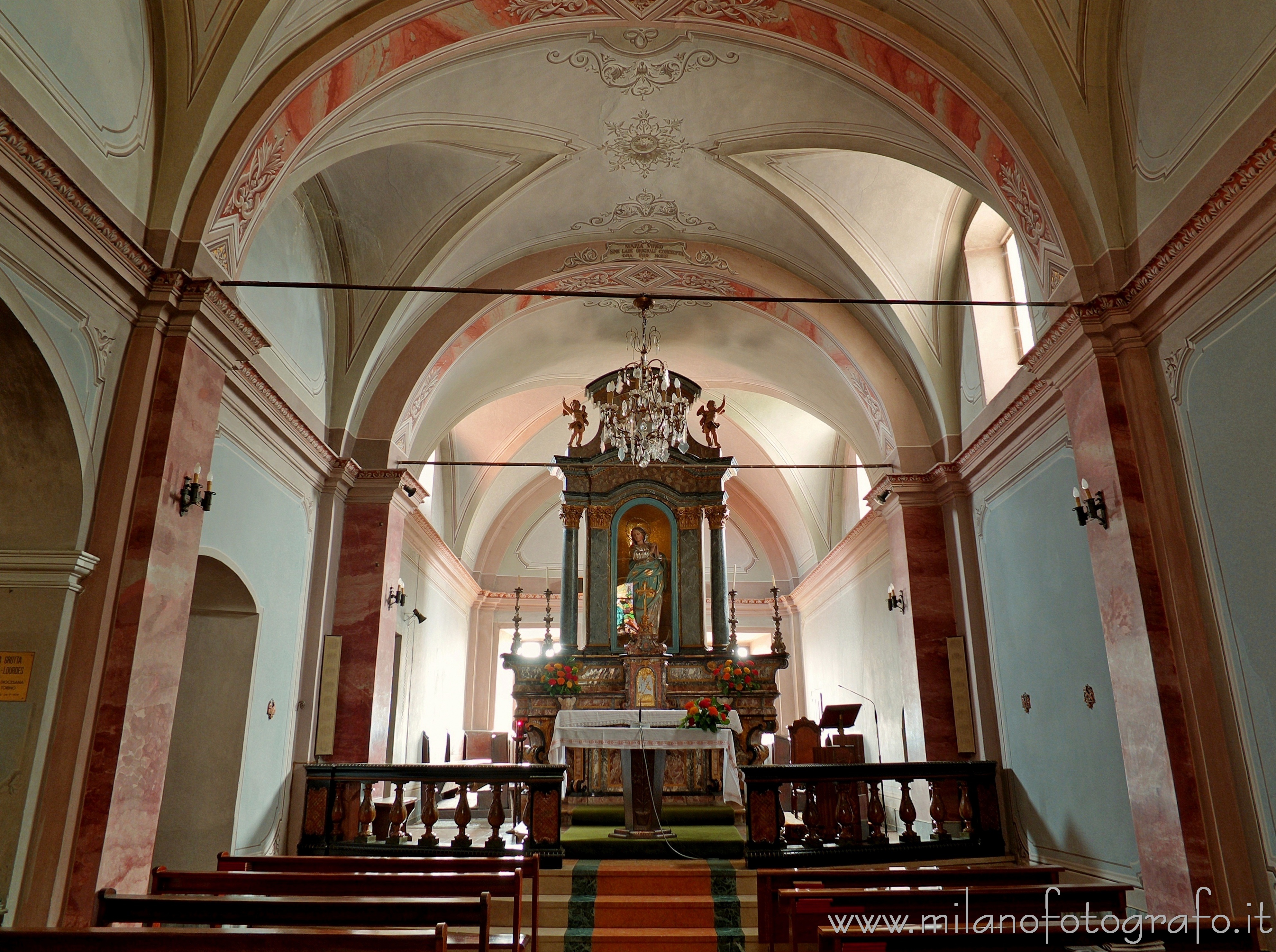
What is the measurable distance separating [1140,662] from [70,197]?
7.20 m

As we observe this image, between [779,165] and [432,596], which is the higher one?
[779,165]

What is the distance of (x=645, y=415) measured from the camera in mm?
8305

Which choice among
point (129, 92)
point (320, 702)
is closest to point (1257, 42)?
point (129, 92)

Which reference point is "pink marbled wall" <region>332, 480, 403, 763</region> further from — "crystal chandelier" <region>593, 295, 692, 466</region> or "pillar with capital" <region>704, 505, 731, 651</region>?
"pillar with capital" <region>704, 505, 731, 651</region>

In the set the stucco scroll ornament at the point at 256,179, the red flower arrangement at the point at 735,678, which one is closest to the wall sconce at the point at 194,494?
the stucco scroll ornament at the point at 256,179

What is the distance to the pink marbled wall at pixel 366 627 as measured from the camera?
30.9ft

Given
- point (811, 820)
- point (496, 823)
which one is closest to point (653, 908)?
point (496, 823)

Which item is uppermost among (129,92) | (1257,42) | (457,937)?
(129,92)

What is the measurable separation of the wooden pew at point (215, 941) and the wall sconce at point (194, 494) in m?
3.15

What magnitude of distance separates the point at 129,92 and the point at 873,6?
562 centimetres

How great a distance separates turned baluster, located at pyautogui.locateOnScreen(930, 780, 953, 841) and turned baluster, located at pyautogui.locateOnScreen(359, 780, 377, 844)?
17.0 feet

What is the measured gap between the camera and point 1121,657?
19.8 feet

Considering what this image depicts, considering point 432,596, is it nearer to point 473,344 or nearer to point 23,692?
point 473,344

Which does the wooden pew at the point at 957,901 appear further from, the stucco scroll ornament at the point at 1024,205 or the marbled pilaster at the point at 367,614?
the marbled pilaster at the point at 367,614
